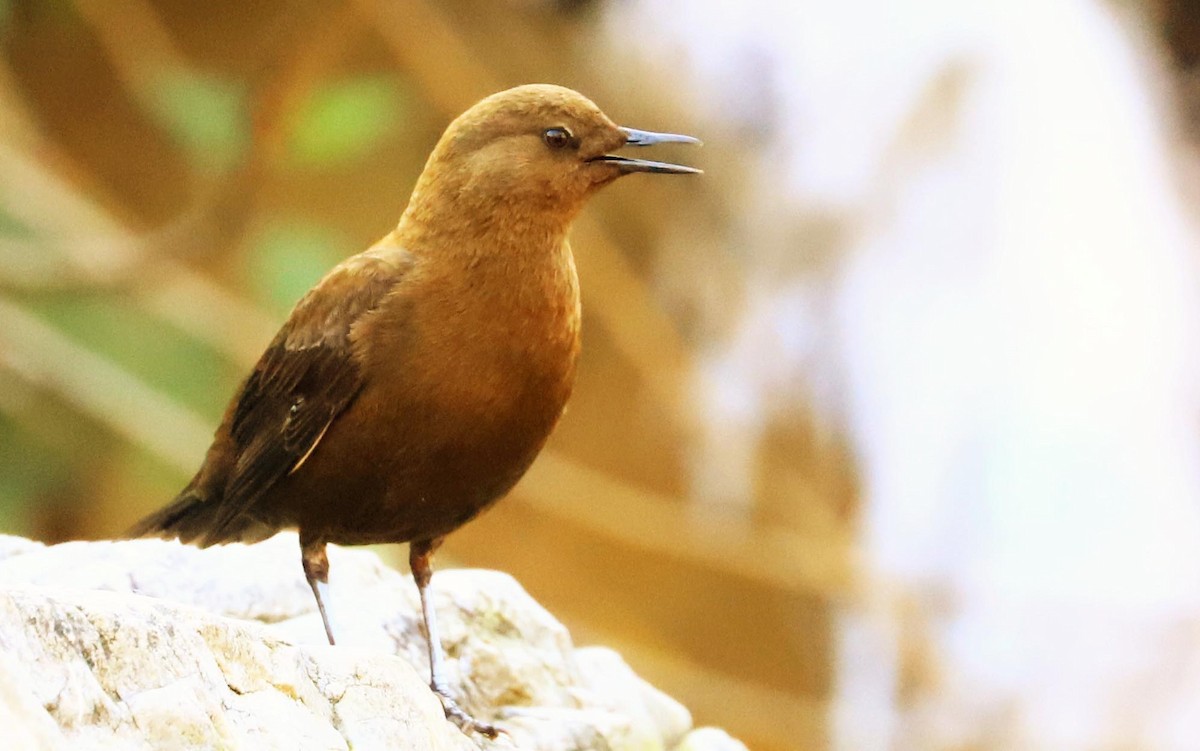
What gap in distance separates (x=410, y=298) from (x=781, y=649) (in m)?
3.12

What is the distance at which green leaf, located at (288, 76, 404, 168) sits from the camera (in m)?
4.75

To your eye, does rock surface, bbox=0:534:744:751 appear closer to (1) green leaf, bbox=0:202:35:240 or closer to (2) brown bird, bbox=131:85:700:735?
(2) brown bird, bbox=131:85:700:735

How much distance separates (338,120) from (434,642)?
2.46 meters

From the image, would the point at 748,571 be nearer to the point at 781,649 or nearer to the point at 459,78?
the point at 781,649

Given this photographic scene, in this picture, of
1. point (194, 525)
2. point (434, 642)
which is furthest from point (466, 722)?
point (194, 525)

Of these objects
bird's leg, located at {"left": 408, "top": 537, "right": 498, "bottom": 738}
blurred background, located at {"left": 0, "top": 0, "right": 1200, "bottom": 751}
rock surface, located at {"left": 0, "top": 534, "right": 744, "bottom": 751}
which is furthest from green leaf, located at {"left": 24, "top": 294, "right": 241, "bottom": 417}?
bird's leg, located at {"left": 408, "top": 537, "right": 498, "bottom": 738}

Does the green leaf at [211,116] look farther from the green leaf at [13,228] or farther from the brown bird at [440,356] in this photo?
the brown bird at [440,356]

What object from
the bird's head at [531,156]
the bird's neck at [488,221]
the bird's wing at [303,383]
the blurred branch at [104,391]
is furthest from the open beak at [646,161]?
the blurred branch at [104,391]

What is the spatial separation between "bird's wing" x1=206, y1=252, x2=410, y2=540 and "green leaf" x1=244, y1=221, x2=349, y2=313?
7.32 ft

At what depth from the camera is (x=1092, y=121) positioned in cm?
506

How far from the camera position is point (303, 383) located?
2781mm

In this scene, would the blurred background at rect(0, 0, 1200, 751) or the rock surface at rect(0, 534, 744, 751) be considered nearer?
the rock surface at rect(0, 534, 744, 751)

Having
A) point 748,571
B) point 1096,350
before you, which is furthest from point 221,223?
point 1096,350

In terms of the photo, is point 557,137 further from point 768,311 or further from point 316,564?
point 768,311
